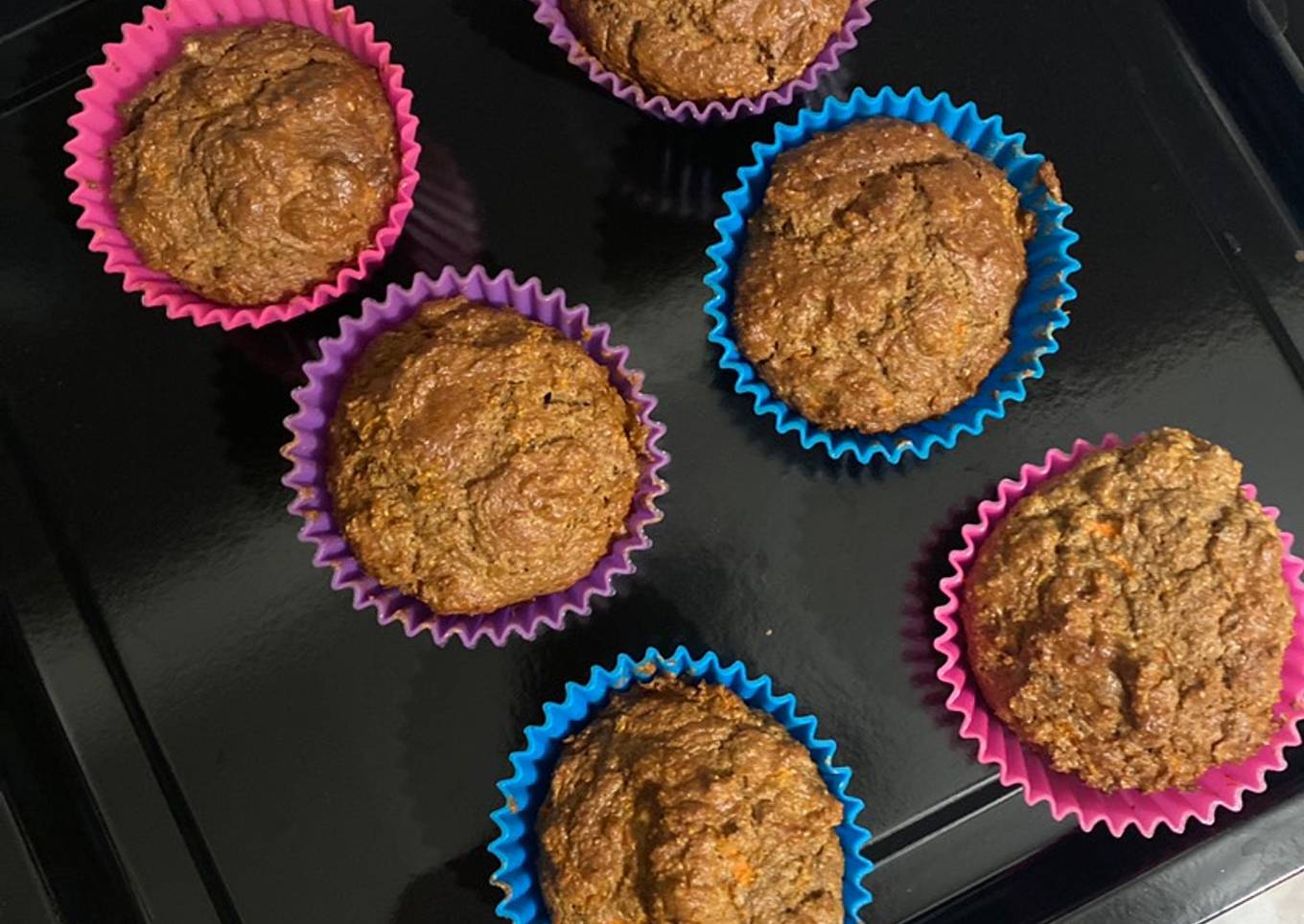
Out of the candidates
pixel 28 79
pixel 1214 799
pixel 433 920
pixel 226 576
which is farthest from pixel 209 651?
pixel 1214 799

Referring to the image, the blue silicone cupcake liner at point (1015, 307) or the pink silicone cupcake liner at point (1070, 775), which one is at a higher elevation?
the blue silicone cupcake liner at point (1015, 307)

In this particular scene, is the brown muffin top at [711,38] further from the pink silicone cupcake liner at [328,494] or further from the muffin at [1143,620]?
the muffin at [1143,620]

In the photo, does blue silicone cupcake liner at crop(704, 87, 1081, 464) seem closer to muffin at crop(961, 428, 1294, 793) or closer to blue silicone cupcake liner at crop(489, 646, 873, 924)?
muffin at crop(961, 428, 1294, 793)

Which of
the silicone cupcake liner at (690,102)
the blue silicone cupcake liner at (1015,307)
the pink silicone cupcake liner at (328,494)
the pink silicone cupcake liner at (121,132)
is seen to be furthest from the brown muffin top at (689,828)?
the silicone cupcake liner at (690,102)

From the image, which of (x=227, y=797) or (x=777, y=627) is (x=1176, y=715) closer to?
(x=777, y=627)

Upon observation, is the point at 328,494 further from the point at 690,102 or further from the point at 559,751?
the point at 690,102

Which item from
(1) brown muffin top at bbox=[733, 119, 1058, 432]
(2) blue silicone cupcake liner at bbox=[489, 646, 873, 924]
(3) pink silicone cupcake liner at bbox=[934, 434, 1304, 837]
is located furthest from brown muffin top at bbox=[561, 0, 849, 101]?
(2) blue silicone cupcake liner at bbox=[489, 646, 873, 924]
